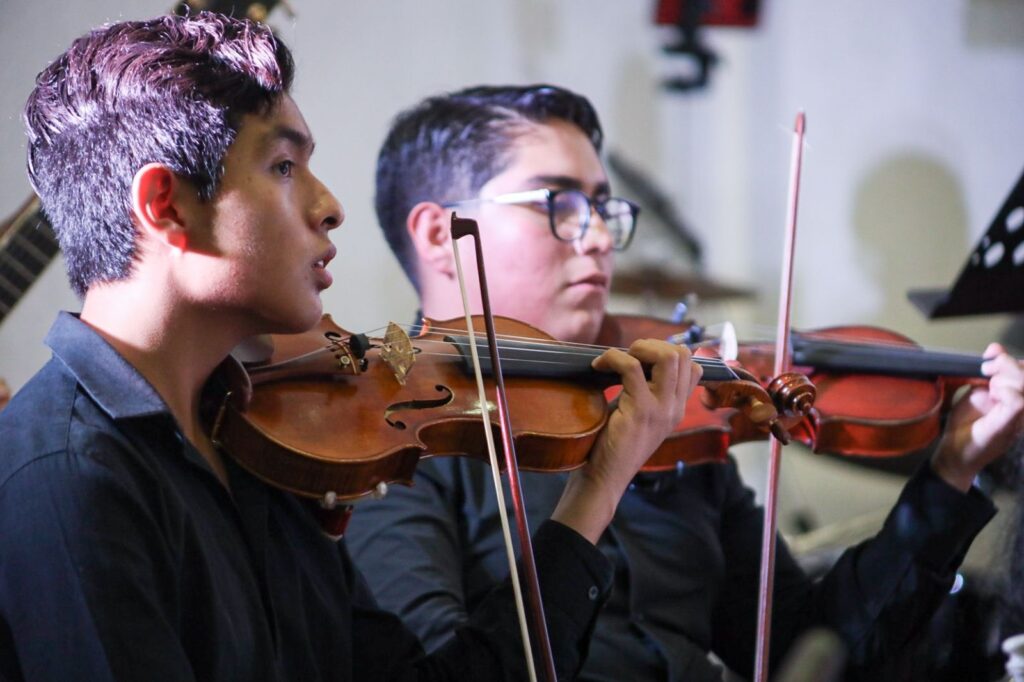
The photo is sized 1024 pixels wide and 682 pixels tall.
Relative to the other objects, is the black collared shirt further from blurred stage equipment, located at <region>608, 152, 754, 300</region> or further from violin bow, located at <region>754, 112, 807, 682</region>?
blurred stage equipment, located at <region>608, 152, 754, 300</region>

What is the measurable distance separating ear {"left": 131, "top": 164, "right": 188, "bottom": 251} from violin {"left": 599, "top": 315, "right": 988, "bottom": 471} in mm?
823

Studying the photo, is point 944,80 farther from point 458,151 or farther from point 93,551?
point 93,551

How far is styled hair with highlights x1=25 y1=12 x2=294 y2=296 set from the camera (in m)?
0.99

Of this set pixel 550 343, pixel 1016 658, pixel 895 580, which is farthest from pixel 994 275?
pixel 550 343

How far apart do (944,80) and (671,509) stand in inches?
84.8

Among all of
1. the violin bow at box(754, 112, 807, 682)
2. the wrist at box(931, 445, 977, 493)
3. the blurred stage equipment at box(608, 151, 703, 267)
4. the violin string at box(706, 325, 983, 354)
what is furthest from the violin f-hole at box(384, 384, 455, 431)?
the blurred stage equipment at box(608, 151, 703, 267)

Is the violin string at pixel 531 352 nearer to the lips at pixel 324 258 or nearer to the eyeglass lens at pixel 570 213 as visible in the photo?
the lips at pixel 324 258

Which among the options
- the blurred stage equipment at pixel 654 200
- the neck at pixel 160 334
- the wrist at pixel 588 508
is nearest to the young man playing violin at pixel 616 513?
the wrist at pixel 588 508

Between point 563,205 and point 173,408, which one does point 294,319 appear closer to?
point 173,408

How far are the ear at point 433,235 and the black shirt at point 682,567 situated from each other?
37cm

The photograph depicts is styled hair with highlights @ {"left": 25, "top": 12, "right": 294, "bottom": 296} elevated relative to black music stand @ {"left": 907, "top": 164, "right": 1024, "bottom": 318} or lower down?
Result: elevated

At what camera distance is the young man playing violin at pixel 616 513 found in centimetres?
146

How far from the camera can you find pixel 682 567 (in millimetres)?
1563

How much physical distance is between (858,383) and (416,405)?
85cm
